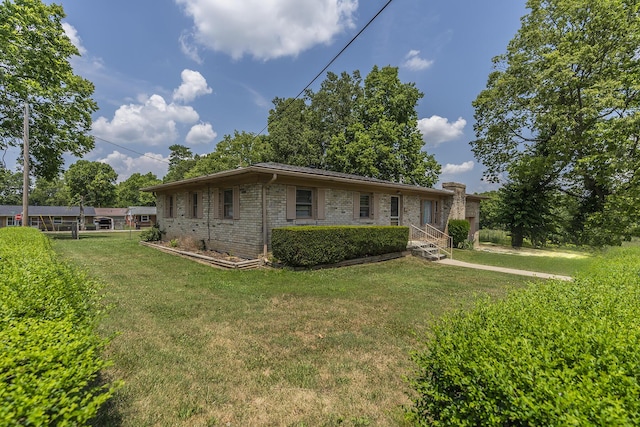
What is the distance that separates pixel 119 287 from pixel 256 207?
171 inches

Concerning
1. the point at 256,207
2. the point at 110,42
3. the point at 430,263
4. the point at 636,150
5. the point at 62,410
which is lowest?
the point at 430,263

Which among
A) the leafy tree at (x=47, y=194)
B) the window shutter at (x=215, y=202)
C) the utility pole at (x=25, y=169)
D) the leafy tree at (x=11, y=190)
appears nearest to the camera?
the window shutter at (x=215, y=202)

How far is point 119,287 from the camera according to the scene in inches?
254

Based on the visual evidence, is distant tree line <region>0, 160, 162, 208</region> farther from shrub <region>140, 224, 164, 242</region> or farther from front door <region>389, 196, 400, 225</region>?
front door <region>389, 196, 400, 225</region>

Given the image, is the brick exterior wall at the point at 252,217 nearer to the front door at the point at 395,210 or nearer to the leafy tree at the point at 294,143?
the front door at the point at 395,210

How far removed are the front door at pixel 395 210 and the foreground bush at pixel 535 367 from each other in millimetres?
11933

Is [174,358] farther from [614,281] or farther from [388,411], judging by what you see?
[614,281]

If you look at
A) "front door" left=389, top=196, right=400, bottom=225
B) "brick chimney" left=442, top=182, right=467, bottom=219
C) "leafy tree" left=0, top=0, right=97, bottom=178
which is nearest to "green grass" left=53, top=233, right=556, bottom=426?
"front door" left=389, top=196, right=400, bottom=225

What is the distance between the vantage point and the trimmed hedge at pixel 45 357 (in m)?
1.21

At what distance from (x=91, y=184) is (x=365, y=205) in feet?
132

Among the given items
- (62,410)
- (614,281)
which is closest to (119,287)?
(62,410)

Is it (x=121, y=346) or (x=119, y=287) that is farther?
(x=119, y=287)

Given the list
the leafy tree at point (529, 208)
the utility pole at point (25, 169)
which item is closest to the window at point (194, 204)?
the utility pole at point (25, 169)

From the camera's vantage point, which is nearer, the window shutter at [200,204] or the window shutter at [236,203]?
the window shutter at [236,203]
